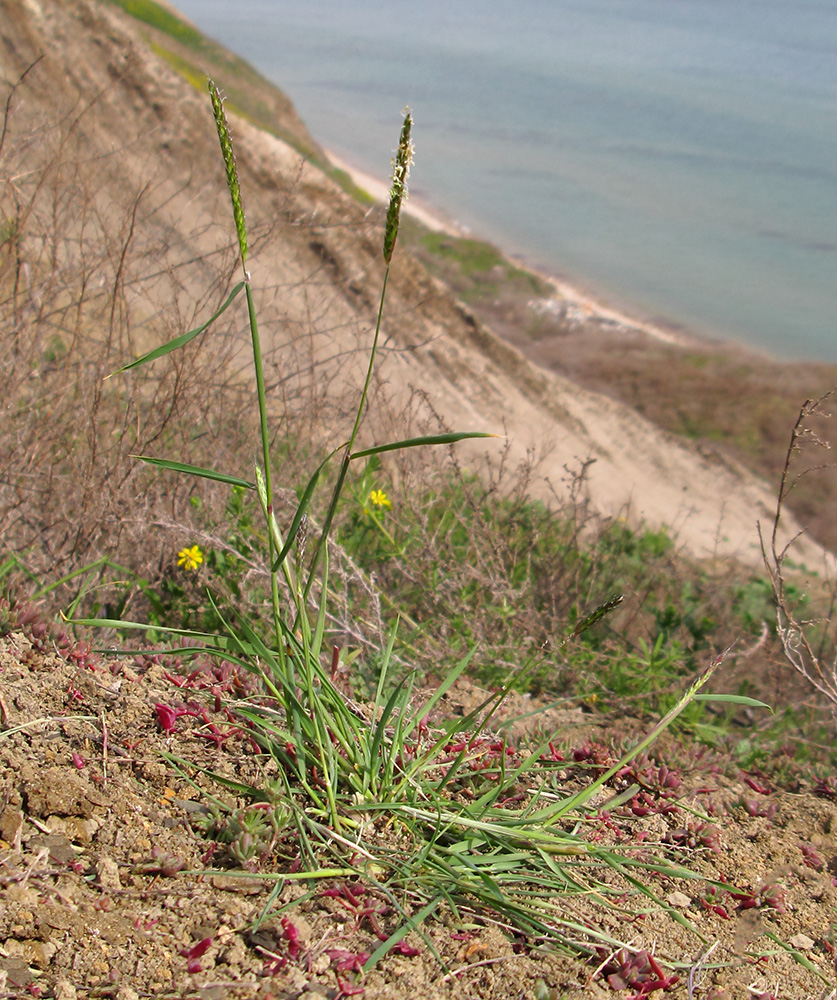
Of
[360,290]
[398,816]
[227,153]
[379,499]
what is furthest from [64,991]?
[360,290]

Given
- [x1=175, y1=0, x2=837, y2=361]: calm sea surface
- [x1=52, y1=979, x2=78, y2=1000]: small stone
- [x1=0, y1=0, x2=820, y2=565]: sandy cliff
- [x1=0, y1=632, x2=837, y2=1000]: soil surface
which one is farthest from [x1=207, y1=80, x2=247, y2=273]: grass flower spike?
[x1=175, y1=0, x2=837, y2=361]: calm sea surface

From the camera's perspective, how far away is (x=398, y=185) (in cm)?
160

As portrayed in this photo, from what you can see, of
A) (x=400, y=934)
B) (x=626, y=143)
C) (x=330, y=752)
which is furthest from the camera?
(x=626, y=143)

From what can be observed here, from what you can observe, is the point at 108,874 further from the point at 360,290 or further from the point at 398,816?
the point at 360,290

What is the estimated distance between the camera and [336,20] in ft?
265

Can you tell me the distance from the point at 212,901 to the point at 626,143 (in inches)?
1592

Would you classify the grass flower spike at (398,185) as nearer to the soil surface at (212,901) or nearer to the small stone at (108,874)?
the soil surface at (212,901)

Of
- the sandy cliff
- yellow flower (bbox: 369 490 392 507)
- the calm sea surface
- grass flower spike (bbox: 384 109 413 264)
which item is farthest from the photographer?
the calm sea surface

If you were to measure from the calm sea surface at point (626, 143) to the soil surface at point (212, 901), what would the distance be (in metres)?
21.8

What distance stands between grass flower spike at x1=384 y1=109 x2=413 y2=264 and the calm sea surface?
2237 centimetres

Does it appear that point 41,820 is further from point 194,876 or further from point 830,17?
point 830,17

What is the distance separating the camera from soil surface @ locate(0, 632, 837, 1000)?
1.71m

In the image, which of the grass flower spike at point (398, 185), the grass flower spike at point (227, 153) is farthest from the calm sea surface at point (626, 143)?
the grass flower spike at point (227, 153)

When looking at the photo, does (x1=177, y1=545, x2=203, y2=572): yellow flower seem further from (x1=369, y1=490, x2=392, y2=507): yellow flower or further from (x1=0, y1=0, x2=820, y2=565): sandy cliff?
(x1=0, y1=0, x2=820, y2=565): sandy cliff
